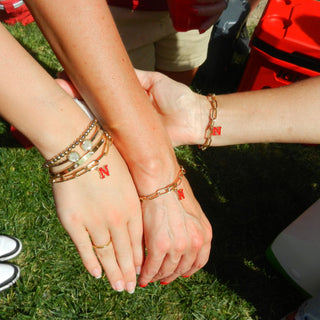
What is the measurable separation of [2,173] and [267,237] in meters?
1.88

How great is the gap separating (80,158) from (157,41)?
4.51ft

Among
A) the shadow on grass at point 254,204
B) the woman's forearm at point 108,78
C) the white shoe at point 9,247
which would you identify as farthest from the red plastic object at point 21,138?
the woman's forearm at point 108,78

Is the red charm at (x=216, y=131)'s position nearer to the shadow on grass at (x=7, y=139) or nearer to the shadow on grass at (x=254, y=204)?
the shadow on grass at (x=254, y=204)

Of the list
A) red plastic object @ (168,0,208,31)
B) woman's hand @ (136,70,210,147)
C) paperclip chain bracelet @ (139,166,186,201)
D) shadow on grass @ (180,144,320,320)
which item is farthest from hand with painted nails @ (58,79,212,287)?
shadow on grass @ (180,144,320,320)

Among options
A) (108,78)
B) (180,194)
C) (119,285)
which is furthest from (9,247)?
(108,78)

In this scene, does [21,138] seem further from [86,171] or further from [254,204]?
[254,204]

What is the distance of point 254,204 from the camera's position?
2.40m

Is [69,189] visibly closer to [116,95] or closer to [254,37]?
[116,95]

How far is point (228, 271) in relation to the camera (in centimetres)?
210

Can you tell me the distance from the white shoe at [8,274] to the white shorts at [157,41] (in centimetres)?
148

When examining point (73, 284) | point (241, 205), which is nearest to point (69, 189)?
point (73, 284)

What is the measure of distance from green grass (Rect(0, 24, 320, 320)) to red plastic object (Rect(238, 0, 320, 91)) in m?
0.61

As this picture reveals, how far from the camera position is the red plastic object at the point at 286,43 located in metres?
2.25

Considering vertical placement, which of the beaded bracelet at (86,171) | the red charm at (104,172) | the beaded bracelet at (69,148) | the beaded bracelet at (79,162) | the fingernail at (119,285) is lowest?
the fingernail at (119,285)
